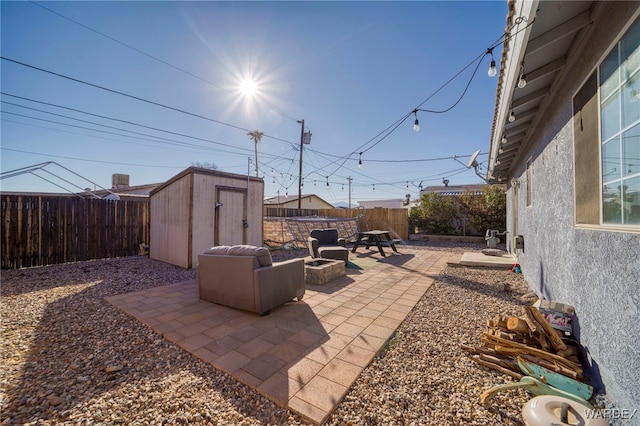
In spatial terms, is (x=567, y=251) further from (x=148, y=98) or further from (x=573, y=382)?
(x=148, y=98)

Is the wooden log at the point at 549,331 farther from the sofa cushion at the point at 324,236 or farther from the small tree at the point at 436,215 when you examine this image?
the small tree at the point at 436,215

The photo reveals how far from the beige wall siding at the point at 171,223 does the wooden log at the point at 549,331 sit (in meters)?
6.20

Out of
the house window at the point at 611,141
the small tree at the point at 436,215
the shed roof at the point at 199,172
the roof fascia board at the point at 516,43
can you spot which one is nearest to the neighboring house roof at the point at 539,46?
the roof fascia board at the point at 516,43

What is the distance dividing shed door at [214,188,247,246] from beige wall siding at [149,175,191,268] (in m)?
0.71

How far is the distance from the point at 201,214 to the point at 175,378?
4532 millimetres

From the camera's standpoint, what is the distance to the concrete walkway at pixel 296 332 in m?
1.89

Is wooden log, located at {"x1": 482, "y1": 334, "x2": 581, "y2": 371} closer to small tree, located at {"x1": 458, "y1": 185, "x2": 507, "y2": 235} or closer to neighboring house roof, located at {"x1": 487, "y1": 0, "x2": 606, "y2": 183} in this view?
neighboring house roof, located at {"x1": 487, "y1": 0, "x2": 606, "y2": 183}

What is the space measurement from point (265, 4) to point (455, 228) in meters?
10.9

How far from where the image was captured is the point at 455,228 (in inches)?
457

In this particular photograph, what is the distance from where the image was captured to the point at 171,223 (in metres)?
6.50

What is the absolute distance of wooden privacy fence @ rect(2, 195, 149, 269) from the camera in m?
5.71

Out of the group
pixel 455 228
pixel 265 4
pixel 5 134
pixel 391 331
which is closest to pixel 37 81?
pixel 5 134

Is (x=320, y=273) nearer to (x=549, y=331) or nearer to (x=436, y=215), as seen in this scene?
(x=549, y=331)

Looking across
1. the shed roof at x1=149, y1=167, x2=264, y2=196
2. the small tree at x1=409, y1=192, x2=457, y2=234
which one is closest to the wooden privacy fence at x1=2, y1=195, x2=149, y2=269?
the shed roof at x1=149, y1=167, x2=264, y2=196
